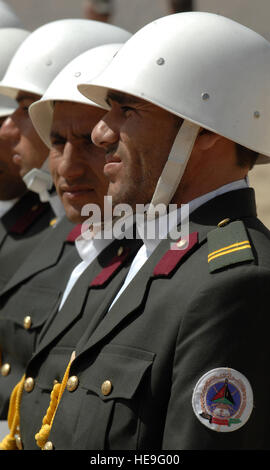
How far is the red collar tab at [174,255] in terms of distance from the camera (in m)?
2.86

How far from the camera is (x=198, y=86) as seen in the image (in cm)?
298

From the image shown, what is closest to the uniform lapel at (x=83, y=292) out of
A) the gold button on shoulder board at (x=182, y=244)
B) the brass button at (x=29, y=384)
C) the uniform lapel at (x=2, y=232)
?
the brass button at (x=29, y=384)

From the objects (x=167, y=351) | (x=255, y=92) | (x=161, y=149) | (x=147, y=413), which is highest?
(x=255, y=92)

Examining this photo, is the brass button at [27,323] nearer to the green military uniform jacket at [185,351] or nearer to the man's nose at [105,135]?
the green military uniform jacket at [185,351]

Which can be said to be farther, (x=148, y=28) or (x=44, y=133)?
(x=44, y=133)

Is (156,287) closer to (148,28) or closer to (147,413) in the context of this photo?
(147,413)

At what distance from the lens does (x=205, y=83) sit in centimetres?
297

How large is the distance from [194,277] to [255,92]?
0.68 m

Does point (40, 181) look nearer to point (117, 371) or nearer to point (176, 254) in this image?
point (176, 254)

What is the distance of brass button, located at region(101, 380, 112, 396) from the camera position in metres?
2.79

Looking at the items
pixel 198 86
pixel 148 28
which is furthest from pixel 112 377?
pixel 148 28

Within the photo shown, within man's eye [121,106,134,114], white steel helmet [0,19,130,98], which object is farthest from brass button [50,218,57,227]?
man's eye [121,106,134,114]

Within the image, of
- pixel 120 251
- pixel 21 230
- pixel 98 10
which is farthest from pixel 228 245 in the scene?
pixel 98 10

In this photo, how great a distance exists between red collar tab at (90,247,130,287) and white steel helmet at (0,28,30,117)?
164 centimetres
